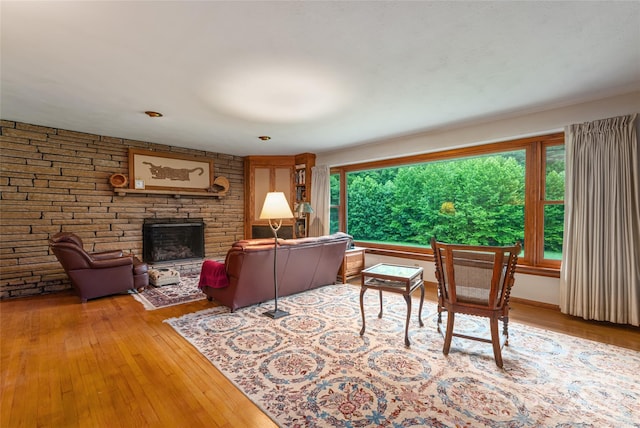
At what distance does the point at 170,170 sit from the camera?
561 cm

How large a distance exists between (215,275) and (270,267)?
2.16ft

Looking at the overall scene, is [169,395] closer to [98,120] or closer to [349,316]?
[349,316]

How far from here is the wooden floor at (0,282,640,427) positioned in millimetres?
1768

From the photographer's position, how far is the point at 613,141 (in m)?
3.07

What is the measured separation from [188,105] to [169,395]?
9.67 feet

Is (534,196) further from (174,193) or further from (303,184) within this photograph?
(174,193)

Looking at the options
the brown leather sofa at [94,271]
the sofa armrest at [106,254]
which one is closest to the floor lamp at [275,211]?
the brown leather sofa at [94,271]

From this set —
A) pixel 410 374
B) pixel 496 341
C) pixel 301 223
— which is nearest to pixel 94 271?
pixel 301 223

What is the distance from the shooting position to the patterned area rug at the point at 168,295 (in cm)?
385

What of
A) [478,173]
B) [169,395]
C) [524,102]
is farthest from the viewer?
[478,173]

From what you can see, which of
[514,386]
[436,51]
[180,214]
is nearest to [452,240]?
[514,386]

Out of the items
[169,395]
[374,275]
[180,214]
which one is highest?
[180,214]

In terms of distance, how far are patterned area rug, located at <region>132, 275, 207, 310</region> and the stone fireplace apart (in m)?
0.91

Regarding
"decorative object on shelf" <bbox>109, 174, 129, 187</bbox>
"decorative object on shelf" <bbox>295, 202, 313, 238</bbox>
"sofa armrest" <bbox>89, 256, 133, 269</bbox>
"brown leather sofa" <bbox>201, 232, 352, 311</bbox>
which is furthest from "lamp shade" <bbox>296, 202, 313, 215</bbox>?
"decorative object on shelf" <bbox>109, 174, 129, 187</bbox>
